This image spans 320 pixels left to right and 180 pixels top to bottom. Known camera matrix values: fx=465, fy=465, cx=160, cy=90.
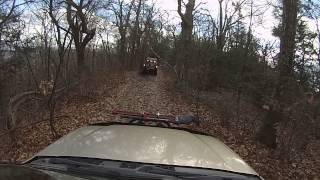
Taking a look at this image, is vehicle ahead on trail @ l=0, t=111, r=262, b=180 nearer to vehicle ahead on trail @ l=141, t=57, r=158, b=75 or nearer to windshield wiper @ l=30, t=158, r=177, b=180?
windshield wiper @ l=30, t=158, r=177, b=180

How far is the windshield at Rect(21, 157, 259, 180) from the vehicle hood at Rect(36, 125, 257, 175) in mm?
75

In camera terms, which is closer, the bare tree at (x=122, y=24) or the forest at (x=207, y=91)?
the forest at (x=207, y=91)

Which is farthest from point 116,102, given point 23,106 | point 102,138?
point 102,138

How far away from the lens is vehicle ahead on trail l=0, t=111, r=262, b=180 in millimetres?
3555

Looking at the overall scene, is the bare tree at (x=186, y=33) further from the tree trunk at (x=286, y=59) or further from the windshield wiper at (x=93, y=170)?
the windshield wiper at (x=93, y=170)

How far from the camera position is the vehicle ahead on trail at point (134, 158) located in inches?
140

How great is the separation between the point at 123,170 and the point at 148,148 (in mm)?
540

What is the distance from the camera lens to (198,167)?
382cm

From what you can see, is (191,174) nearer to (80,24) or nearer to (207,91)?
(207,91)

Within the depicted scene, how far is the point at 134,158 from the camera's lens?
153 inches

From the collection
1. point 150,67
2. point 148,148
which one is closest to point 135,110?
point 148,148

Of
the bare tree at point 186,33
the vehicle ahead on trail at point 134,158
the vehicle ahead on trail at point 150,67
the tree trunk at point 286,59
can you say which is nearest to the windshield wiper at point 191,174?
the vehicle ahead on trail at point 134,158

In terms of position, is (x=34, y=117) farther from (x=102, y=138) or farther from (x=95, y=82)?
(x=102, y=138)

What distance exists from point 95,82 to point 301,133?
18688 millimetres
